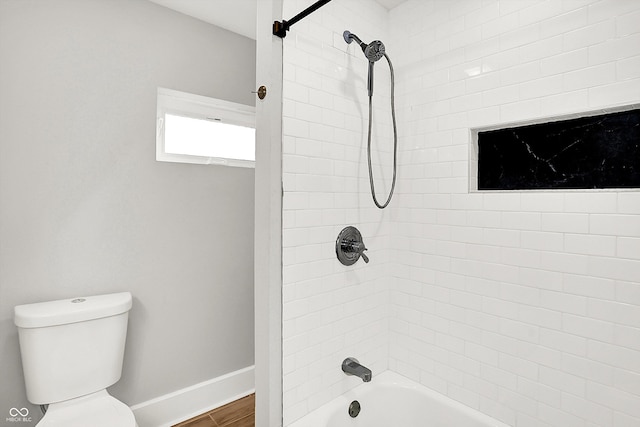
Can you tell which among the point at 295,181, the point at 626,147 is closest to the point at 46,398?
the point at 295,181

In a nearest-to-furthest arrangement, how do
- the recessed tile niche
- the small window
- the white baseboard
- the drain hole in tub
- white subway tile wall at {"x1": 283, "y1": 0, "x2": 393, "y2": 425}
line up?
the recessed tile niche < white subway tile wall at {"x1": 283, "y1": 0, "x2": 393, "y2": 425} < the drain hole in tub < the white baseboard < the small window

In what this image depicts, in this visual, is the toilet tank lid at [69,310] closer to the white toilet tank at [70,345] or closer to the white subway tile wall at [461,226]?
the white toilet tank at [70,345]

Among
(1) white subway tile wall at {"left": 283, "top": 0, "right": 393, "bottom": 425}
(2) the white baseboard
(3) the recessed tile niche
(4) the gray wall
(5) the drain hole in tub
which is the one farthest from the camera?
(2) the white baseboard

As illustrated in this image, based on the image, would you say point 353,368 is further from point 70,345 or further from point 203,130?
point 203,130

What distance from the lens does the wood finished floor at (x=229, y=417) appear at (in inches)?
85.5

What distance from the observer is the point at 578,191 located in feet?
4.01

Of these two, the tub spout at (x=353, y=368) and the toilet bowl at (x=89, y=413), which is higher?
the tub spout at (x=353, y=368)

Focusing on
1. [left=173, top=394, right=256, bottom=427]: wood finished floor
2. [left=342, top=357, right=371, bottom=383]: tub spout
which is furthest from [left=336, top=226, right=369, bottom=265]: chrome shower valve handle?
[left=173, top=394, right=256, bottom=427]: wood finished floor

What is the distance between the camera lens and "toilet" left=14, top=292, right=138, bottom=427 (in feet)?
5.09

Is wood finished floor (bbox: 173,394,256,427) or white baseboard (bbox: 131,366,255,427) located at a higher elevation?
white baseboard (bbox: 131,366,255,427)

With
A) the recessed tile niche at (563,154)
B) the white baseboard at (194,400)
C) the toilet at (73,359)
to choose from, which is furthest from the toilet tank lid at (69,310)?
Answer: the recessed tile niche at (563,154)

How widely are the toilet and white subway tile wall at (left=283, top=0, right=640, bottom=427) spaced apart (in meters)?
1.01

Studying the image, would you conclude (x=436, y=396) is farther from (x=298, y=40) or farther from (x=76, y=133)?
(x=76, y=133)

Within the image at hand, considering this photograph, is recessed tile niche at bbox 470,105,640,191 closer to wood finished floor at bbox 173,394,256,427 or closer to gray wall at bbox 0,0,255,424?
gray wall at bbox 0,0,255,424
